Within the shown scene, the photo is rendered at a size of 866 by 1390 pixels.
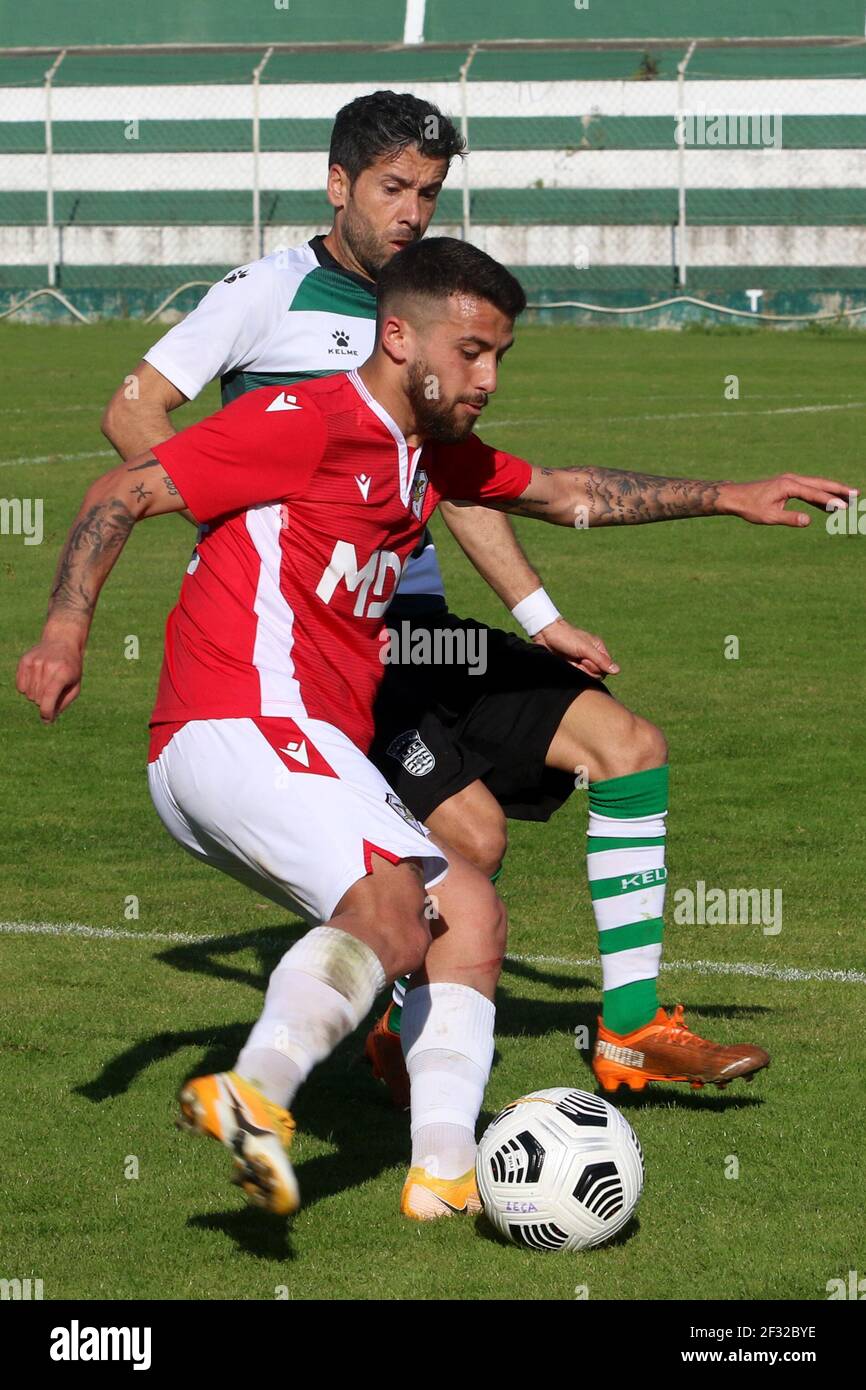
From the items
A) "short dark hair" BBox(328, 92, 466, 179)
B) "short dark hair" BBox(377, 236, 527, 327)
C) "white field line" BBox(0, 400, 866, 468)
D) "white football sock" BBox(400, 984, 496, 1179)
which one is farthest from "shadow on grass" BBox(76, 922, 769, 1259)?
"white field line" BBox(0, 400, 866, 468)

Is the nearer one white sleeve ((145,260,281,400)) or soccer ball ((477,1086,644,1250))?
soccer ball ((477,1086,644,1250))

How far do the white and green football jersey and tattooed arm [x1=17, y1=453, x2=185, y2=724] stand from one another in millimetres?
1268

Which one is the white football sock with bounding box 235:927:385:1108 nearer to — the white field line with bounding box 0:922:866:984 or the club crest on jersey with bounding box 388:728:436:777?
the club crest on jersey with bounding box 388:728:436:777

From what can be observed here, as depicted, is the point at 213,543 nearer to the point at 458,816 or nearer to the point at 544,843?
the point at 458,816

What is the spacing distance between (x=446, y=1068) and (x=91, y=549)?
1377mm

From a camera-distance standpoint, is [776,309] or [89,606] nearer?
[89,606]

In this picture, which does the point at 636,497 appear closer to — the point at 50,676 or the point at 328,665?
the point at 328,665

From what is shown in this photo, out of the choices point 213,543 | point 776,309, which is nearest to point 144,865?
point 213,543

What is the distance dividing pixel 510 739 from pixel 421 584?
514mm

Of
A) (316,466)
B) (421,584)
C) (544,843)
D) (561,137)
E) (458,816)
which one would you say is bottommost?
(544,843)

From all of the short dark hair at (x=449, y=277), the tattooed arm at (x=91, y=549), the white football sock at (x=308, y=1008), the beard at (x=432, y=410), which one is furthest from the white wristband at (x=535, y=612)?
the white football sock at (x=308, y=1008)

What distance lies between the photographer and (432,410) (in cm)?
417

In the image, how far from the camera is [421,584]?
5.36 m

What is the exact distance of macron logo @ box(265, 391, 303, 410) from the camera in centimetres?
411
